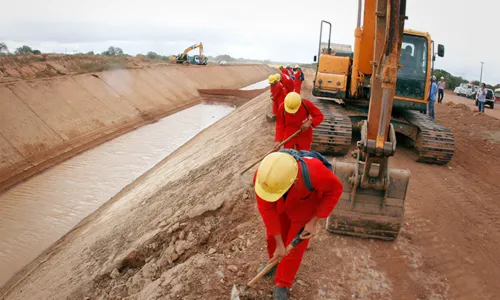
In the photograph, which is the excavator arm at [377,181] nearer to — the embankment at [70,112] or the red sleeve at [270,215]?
the red sleeve at [270,215]

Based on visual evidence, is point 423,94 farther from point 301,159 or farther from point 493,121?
point 493,121

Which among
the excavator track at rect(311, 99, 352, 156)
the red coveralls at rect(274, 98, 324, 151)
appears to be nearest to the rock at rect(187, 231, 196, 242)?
the red coveralls at rect(274, 98, 324, 151)

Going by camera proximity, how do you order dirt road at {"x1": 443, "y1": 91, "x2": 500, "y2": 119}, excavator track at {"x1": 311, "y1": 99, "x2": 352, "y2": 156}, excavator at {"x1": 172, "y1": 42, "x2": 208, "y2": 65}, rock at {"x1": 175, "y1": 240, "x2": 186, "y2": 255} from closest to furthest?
rock at {"x1": 175, "y1": 240, "x2": 186, "y2": 255} → excavator track at {"x1": 311, "y1": 99, "x2": 352, "y2": 156} → dirt road at {"x1": 443, "y1": 91, "x2": 500, "y2": 119} → excavator at {"x1": 172, "y1": 42, "x2": 208, "y2": 65}

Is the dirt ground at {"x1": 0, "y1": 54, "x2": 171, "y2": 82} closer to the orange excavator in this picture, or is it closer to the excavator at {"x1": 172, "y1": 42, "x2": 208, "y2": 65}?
the excavator at {"x1": 172, "y1": 42, "x2": 208, "y2": 65}

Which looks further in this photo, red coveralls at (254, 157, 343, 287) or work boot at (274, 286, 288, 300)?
work boot at (274, 286, 288, 300)

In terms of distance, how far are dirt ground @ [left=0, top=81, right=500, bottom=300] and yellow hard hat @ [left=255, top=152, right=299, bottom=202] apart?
124 centimetres

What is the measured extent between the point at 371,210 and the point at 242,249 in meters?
1.69

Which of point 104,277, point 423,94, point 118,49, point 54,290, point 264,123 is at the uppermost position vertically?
point 118,49

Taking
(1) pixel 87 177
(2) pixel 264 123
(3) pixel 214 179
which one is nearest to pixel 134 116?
(1) pixel 87 177

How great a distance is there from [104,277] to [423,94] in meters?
7.18

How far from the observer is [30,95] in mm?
16047

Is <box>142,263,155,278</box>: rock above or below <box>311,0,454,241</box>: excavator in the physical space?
below

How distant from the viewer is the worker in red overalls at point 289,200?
10.3 ft

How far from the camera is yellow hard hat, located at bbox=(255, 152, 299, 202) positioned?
10.2 ft
